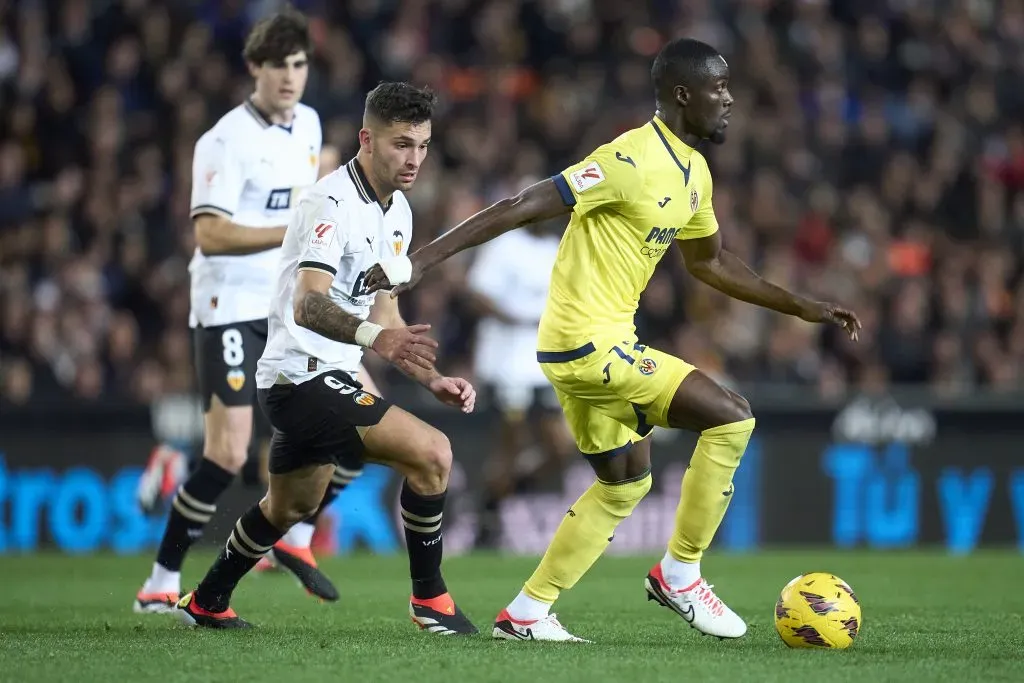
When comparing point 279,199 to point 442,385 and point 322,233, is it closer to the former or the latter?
point 322,233

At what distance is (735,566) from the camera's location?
10.4m

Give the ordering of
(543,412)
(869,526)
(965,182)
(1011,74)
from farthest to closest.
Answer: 1. (1011,74)
2. (965,182)
3. (869,526)
4. (543,412)

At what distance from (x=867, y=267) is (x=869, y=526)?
296 cm

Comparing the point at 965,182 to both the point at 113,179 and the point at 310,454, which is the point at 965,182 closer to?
the point at 113,179

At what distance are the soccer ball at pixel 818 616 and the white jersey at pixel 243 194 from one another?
10.4 feet

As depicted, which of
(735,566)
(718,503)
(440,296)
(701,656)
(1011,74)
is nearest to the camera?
(701,656)

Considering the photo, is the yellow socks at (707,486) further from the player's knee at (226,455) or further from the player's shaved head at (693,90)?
the player's knee at (226,455)

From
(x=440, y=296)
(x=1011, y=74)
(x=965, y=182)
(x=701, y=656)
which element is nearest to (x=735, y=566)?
(x=440, y=296)

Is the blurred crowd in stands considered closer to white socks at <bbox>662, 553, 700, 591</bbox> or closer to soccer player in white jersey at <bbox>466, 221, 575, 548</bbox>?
soccer player in white jersey at <bbox>466, 221, 575, 548</bbox>

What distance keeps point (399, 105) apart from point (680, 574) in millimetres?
2135

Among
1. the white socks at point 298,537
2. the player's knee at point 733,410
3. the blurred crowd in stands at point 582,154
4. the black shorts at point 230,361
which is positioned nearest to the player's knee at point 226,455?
the black shorts at point 230,361

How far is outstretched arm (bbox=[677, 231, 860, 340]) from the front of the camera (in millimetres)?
6453

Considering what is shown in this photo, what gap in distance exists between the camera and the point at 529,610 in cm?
609

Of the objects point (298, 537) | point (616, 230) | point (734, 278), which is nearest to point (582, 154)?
point (298, 537)
